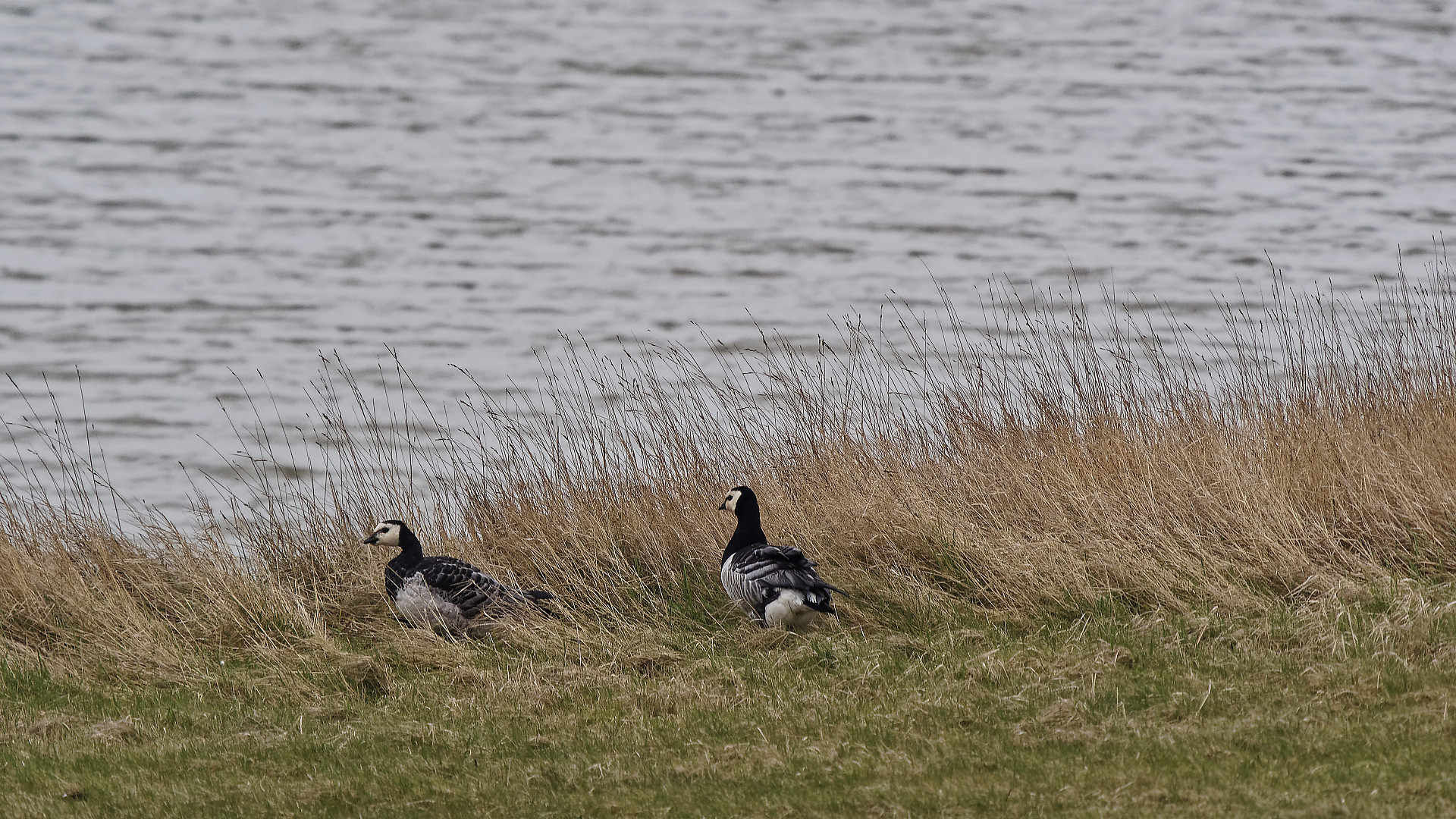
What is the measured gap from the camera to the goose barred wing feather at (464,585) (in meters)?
9.07

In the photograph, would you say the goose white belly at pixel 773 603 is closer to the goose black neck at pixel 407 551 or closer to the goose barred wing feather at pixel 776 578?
the goose barred wing feather at pixel 776 578

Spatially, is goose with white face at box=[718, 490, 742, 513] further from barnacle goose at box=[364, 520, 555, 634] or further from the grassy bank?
barnacle goose at box=[364, 520, 555, 634]

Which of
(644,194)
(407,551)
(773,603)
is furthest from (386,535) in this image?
(644,194)

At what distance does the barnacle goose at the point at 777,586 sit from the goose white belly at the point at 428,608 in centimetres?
180

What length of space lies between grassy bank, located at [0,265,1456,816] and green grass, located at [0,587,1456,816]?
26mm

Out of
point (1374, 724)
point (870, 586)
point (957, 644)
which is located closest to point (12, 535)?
point (870, 586)

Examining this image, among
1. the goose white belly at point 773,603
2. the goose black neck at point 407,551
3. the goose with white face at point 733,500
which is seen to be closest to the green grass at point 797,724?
the goose white belly at point 773,603

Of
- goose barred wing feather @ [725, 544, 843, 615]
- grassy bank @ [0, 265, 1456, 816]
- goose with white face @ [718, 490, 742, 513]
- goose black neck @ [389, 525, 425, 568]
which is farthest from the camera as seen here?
goose black neck @ [389, 525, 425, 568]

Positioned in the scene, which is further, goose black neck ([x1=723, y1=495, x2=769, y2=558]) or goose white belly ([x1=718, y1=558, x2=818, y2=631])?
goose black neck ([x1=723, y1=495, x2=769, y2=558])

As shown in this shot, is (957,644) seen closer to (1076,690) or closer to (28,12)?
(1076,690)

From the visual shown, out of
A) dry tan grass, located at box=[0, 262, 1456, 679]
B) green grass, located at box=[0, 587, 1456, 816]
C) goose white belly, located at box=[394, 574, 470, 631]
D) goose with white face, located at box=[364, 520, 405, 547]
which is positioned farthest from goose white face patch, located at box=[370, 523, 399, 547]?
green grass, located at box=[0, 587, 1456, 816]

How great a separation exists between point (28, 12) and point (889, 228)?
93.3 ft

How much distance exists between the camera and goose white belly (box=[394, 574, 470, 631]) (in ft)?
29.6

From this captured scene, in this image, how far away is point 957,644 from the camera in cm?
830
